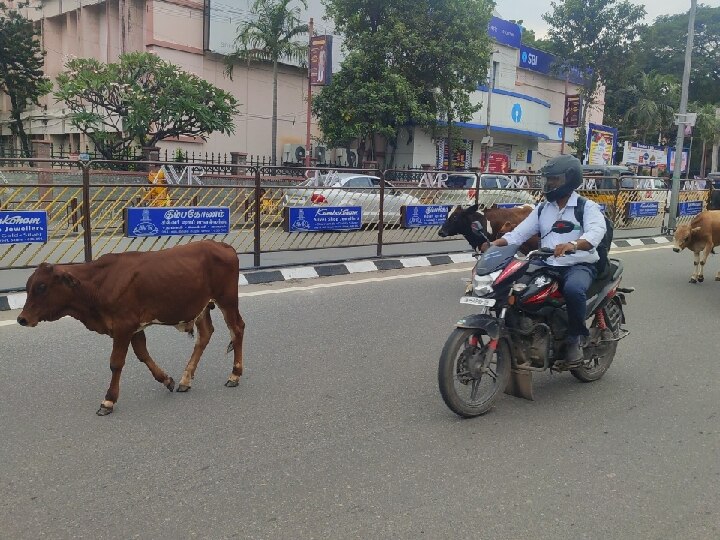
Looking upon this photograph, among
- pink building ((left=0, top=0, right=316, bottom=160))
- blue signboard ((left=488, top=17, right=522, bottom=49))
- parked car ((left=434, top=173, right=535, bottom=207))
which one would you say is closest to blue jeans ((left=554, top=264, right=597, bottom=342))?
parked car ((left=434, top=173, right=535, bottom=207))

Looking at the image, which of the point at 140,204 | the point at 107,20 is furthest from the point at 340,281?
the point at 107,20

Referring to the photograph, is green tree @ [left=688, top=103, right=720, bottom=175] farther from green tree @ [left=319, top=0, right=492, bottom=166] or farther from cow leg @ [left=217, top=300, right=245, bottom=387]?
cow leg @ [left=217, top=300, right=245, bottom=387]

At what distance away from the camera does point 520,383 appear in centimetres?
483

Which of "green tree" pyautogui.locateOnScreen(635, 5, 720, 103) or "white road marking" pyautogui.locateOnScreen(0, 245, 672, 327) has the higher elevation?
"green tree" pyautogui.locateOnScreen(635, 5, 720, 103)

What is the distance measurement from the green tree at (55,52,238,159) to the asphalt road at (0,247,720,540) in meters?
15.8

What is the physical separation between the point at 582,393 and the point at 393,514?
8.08 ft

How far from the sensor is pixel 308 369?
5.52 metres

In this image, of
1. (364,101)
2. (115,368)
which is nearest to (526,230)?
(115,368)

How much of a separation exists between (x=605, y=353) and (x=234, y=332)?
2.96 metres

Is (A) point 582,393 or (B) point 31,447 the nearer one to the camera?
(B) point 31,447

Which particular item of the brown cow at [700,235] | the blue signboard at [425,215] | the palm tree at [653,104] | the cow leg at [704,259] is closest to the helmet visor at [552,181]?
the brown cow at [700,235]

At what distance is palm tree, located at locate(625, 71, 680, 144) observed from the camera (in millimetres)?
43000

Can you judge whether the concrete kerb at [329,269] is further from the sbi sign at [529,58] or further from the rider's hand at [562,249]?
the sbi sign at [529,58]

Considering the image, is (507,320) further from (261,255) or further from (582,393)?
(261,255)
